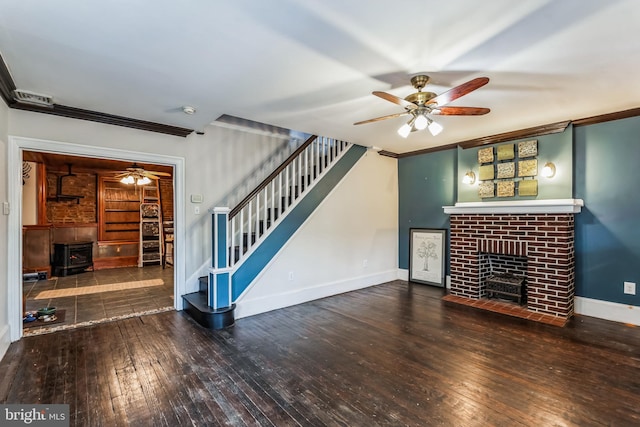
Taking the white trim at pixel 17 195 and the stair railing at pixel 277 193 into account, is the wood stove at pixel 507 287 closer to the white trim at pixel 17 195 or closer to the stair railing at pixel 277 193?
the stair railing at pixel 277 193

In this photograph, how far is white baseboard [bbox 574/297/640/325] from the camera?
364cm

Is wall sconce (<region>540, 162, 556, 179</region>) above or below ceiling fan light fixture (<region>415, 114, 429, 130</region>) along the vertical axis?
below

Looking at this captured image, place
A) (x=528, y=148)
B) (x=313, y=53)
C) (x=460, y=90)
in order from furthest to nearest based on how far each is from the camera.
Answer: (x=528, y=148) → (x=460, y=90) → (x=313, y=53)

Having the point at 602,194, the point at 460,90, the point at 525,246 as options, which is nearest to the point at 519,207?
the point at 525,246

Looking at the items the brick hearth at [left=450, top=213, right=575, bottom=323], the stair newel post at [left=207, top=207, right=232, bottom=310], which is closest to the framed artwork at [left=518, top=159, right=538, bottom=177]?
the brick hearth at [left=450, top=213, right=575, bottom=323]

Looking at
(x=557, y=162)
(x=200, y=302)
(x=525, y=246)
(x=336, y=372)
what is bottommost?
(x=336, y=372)

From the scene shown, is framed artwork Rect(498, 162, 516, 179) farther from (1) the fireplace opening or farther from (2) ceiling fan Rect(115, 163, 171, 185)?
(2) ceiling fan Rect(115, 163, 171, 185)

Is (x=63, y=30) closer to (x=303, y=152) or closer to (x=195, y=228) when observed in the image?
(x=195, y=228)

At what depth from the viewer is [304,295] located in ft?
15.2

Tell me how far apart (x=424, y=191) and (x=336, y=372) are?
405 cm

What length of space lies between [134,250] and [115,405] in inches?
248

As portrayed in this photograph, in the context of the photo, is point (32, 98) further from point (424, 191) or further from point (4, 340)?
point (424, 191)

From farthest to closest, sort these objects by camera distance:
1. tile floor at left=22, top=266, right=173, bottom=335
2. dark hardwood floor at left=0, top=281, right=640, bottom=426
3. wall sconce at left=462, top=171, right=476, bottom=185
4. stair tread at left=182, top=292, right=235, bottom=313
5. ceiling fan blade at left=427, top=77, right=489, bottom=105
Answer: wall sconce at left=462, top=171, right=476, bottom=185 < tile floor at left=22, top=266, right=173, bottom=335 < stair tread at left=182, top=292, right=235, bottom=313 < ceiling fan blade at left=427, top=77, right=489, bottom=105 < dark hardwood floor at left=0, top=281, right=640, bottom=426

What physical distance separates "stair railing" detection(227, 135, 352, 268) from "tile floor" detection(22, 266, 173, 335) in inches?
57.9
